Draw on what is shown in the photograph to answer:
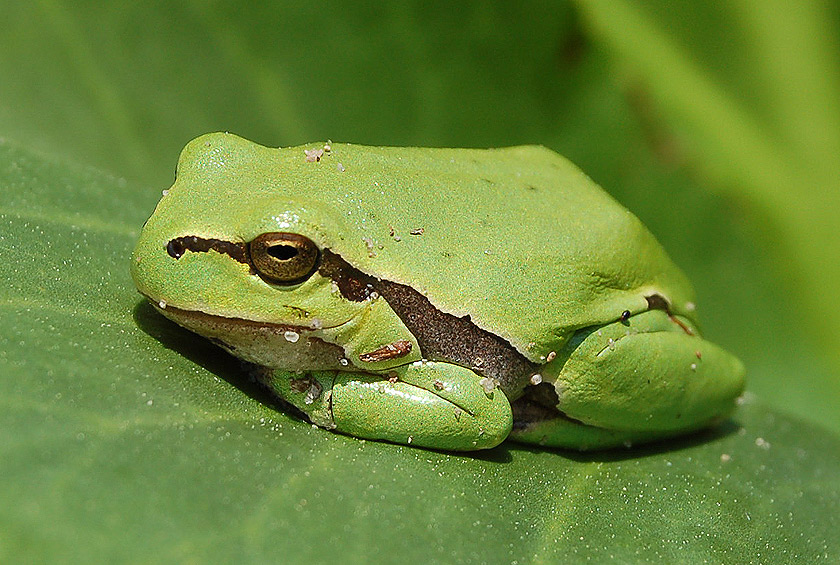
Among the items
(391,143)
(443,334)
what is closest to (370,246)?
(443,334)

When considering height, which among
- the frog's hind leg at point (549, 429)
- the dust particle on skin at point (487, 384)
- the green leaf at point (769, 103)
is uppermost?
the green leaf at point (769, 103)

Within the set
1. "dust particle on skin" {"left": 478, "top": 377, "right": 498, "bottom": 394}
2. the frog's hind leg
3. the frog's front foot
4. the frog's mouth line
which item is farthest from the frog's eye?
the frog's hind leg

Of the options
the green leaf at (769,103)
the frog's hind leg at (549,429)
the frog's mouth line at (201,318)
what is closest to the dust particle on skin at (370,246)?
the frog's mouth line at (201,318)

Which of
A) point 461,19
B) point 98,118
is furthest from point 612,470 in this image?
point 98,118

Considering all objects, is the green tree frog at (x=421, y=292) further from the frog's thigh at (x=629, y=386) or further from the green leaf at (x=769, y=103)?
the green leaf at (x=769, y=103)

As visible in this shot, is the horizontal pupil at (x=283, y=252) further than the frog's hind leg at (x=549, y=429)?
No

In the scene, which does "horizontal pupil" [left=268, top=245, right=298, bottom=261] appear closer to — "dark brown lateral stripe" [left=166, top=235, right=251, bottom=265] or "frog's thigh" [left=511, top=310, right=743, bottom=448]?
"dark brown lateral stripe" [left=166, top=235, right=251, bottom=265]
